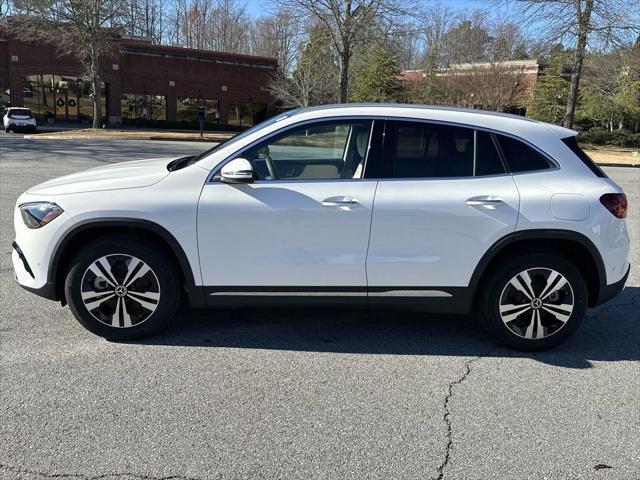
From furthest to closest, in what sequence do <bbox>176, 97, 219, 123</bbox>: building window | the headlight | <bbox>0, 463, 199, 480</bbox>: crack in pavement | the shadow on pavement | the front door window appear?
<bbox>176, 97, 219, 123</bbox>: building window → the shadow on pavement → the front door window → the headlight → <bbox>0, 463, 199, 480</bbox>: crack in pavement

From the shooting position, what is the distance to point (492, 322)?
4.01 meters

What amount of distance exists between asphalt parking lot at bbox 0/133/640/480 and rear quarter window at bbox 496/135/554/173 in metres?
1.38

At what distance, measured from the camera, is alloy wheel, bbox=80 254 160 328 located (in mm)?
3869

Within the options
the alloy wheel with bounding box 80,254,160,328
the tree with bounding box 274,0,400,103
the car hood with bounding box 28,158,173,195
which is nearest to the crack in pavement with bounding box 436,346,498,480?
the alloy wheel with bounding box 80,254,160,328

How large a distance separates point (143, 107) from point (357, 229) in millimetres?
41373

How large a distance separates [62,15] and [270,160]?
3186 centimetres

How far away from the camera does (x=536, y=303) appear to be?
13.0 ft

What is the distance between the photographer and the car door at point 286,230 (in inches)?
149

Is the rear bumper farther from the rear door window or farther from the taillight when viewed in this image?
the rear door window

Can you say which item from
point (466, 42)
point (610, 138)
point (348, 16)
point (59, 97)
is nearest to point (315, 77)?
point (348, 16)

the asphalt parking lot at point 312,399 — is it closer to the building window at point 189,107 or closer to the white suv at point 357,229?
the white suv at point 357,229

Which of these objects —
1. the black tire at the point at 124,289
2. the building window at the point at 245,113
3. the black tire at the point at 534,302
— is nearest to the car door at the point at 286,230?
the black tire at the point at 124,289

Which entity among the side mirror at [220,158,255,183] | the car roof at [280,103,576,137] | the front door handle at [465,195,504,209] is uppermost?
the car roof at [280,103,576,137]

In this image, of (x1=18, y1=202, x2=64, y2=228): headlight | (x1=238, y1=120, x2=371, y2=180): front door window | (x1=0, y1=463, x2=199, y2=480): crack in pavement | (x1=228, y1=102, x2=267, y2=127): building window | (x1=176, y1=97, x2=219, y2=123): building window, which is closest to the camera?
(x1=0, y1=463, x2=199, y2=480): crack in pavement
